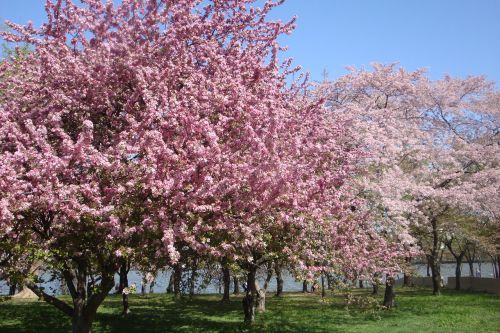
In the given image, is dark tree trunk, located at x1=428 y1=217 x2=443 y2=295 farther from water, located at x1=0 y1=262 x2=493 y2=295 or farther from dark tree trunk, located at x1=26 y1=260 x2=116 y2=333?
dark tree trunk, located at x1=26 y1=260 x2=116 y2=333

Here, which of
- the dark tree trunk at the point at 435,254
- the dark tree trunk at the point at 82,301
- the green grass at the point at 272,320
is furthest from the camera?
the dark tree trunk at the point at 435,254

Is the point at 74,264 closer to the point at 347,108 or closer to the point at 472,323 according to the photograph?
the point at 472,323

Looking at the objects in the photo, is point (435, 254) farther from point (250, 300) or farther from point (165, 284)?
point (165, 284)

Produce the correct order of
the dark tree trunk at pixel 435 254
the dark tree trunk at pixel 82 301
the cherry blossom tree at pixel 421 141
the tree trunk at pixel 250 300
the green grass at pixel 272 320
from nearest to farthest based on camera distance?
1. the dark tree trunk at pixel 82 301
2. the green grass at pixel 272 320
3. the tree trunk at pixel 250 300
4. the cherry blossom tree at pixel 421 141
5. the dark tree trunk at pixel 435 254

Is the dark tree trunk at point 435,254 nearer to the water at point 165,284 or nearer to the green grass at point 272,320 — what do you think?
the water at point 165,284

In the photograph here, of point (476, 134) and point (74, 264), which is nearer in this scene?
point (74, 264)

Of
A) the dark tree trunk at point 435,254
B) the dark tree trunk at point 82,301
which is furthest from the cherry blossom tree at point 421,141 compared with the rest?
the dark tree trunk at point 82,301

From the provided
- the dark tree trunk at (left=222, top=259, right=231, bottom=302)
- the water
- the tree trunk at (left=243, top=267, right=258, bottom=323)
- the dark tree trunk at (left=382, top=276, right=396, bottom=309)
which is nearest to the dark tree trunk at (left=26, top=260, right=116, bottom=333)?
the water

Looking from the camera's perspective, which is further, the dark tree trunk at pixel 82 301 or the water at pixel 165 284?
the water at pixel 165 284

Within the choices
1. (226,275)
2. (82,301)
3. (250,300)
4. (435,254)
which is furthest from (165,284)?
(82,301)

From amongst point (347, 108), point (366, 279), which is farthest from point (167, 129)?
point (347, 108)

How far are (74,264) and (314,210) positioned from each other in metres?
6.16

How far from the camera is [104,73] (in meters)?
10.9

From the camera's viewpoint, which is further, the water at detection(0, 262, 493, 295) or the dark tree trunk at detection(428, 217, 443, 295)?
the dark tree trunk at detection(428, 217, 443, 295)
